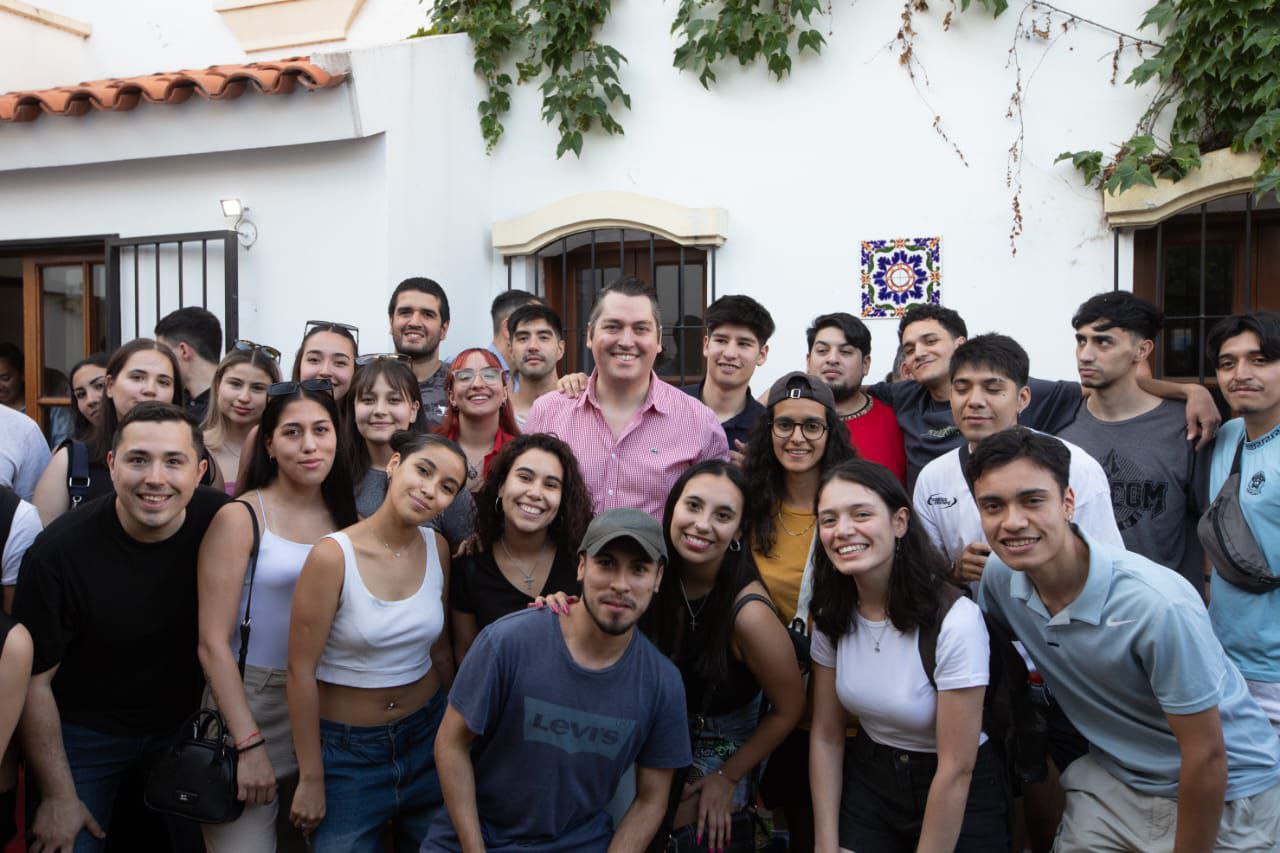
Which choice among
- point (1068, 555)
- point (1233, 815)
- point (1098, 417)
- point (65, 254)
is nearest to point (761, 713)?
point (1068, 555)

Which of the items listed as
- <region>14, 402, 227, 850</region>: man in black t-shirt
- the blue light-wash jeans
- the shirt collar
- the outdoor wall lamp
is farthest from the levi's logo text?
the outdoor wall lamp

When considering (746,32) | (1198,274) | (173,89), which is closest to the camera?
(1198,274)

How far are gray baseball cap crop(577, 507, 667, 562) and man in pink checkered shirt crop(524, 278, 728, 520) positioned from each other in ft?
2.44

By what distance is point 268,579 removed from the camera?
304 cm

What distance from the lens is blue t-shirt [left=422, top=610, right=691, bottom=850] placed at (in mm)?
2703

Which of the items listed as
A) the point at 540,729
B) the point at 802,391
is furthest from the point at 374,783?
the point at 802,391

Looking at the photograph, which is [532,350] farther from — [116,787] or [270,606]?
[116,787]

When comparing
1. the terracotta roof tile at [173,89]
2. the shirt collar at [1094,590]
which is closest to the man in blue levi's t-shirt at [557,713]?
the shirt collar at [1094,590]

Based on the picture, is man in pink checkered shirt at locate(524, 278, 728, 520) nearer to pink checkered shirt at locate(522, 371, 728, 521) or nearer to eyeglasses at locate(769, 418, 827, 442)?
pink checkered shirt at locate(522, 371, 728, 521)

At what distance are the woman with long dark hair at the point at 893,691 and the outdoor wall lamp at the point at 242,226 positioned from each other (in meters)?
4.50

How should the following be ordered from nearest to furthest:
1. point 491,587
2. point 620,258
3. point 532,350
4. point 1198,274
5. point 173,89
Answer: point 491,587, point 532,350, point 1198,274, point 173,89, point 620,258

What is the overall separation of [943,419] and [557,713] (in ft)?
6.65

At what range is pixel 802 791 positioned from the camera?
10.6ft

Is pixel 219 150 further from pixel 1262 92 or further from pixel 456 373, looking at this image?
pixel 1262 92
